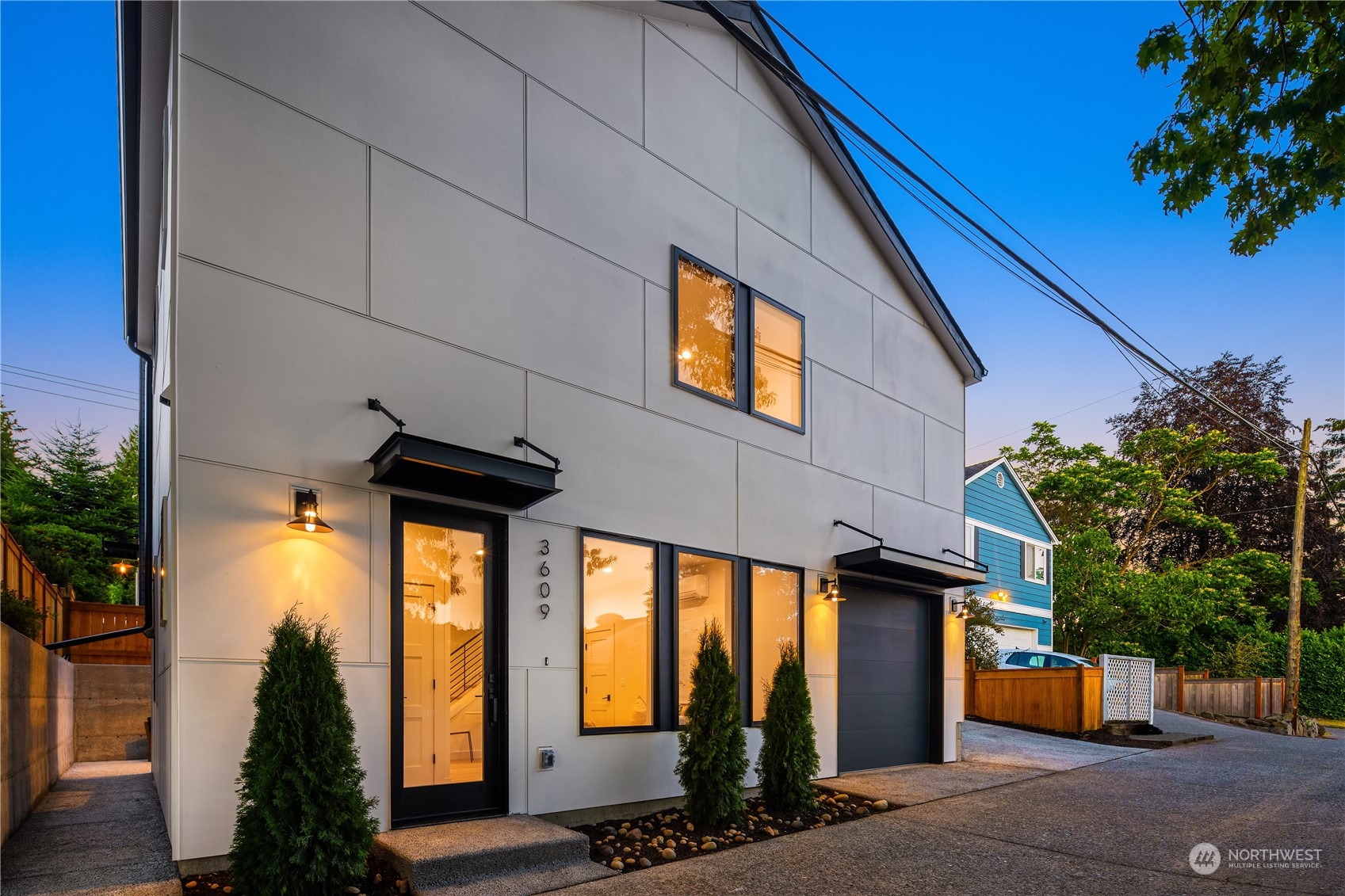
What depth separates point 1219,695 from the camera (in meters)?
21.0

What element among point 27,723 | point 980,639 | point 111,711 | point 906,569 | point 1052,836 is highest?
point 906,569

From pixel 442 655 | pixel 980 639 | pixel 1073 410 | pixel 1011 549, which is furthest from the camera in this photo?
pixel 1073 410

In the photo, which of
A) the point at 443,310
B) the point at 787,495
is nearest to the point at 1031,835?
the point at 787,495

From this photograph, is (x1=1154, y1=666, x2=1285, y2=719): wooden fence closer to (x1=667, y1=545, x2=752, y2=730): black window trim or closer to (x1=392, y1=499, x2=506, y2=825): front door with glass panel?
(x1=667, y1=545, x2=752, y2=730): black window trim

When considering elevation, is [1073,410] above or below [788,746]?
above

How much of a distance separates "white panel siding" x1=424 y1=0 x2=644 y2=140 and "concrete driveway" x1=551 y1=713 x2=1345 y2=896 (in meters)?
6.34

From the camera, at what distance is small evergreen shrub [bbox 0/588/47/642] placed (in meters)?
7.34

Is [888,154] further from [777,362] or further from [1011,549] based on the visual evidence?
[1011,549]

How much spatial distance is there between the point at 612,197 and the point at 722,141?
209cm

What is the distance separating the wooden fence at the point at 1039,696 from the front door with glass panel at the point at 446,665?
40.0 feet

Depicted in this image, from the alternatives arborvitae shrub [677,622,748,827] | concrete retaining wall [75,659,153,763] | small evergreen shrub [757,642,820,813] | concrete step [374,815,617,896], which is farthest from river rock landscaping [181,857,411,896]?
concrete retaining wall [75,659,153,763]

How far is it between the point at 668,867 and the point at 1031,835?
3116 millimetres

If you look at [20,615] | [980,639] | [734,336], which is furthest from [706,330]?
[980,639]

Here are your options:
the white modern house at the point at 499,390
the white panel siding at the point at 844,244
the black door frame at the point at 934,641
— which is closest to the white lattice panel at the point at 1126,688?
the black door frame at the point at 934,641
